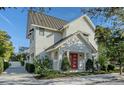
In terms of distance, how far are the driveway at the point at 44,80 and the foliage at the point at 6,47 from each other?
2.28ft

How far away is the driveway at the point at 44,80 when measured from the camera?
35.6ft

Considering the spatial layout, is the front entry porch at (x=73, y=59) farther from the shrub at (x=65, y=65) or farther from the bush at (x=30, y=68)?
the bush at (x=30, y=68)

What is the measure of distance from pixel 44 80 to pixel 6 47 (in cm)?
284

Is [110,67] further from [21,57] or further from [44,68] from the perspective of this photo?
[21,57]

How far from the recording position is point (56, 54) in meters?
12.3

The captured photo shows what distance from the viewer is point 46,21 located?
1180 centimetres

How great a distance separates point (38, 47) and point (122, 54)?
10.6 feet

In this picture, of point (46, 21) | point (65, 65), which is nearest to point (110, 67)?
point (65, 65)

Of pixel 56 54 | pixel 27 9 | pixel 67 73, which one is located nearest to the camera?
pixel 27 9

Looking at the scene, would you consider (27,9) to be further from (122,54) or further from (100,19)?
(122,54)

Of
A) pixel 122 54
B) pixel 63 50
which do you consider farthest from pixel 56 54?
pixel 122 54

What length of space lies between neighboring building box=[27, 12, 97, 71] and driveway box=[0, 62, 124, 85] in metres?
0.60

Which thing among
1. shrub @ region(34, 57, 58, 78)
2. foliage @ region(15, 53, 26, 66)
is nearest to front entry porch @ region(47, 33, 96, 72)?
shrub @ region(34, 57, 58, 78)

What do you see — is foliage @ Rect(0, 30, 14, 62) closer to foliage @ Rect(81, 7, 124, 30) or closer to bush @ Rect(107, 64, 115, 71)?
foliage @ Rect(81, 7, 124, 30)
